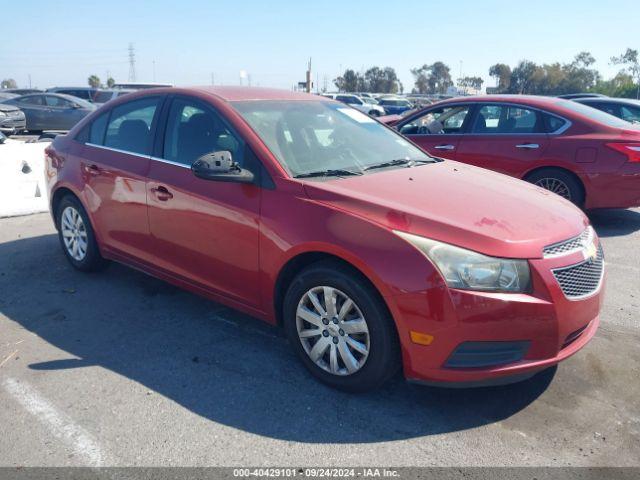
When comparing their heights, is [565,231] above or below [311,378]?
above

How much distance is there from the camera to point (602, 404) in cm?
305

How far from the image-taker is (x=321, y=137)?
3.93m

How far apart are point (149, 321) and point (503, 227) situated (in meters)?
2.69

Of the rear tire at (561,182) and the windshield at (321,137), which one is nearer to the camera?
the windshield at (321,137)

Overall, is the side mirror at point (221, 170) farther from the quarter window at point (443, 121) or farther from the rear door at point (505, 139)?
the rear door at point (505, 139)

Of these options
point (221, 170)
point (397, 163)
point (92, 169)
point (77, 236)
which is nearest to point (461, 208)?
point (397, 163)

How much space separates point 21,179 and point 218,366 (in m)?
5.56

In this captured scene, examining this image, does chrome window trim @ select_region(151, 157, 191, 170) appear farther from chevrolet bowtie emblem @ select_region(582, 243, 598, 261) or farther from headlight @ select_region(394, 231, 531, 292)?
chevrolet bowtie emblem @ select_region(582, 243, 598, 261)

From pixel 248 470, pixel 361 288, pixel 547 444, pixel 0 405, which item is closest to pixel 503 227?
pixel 361 288

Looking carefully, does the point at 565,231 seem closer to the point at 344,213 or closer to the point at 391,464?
the point at 344,213

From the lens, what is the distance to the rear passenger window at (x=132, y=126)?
14.1ft

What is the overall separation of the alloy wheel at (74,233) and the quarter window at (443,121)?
4.49 meters

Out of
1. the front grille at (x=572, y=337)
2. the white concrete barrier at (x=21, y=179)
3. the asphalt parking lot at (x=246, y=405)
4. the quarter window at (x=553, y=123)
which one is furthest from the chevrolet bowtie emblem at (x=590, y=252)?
the white concrete barrier at (x=21, y=179)

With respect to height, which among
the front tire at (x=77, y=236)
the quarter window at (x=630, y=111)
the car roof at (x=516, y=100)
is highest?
the car roof at (x=516, y=100)
